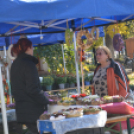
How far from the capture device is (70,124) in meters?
2.55

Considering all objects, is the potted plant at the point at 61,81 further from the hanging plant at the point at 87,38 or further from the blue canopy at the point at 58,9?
the blue canopy at the point at 58,9

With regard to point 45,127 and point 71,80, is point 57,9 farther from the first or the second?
point 71,80

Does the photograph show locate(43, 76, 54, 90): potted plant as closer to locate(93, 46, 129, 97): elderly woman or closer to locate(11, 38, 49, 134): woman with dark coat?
locate(93, 46, 129, 97): elderly woman

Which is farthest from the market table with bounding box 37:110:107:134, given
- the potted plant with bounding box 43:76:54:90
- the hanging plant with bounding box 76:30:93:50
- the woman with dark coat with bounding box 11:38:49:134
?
the potted plant with bounding box 43:76:54:90

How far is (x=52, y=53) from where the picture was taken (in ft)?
33.9

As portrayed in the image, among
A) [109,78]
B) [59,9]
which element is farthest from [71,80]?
[59,9]

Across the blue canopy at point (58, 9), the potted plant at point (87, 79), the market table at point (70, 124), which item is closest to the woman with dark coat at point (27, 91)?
the market table at point (70, 124)

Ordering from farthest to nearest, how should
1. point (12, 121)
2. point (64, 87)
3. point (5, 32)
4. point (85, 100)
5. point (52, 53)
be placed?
point (52, 53) < point (64, 87) < point (5, 32) < point (12, 121) < point (85, 100)

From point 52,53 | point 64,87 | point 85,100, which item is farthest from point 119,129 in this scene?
point 52,53

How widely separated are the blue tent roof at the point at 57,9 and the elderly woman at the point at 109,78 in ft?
3.67

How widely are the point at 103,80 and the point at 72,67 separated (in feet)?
17.5

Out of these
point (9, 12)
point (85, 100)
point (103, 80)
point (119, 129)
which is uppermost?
point (9, 12)

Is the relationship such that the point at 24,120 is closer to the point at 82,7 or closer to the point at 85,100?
the point at 85,100

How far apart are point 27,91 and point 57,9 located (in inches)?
35.1
